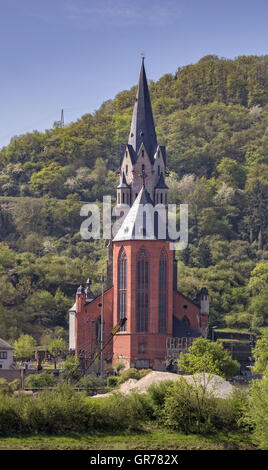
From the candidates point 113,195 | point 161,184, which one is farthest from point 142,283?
point 113,195

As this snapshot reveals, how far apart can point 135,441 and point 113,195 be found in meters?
110

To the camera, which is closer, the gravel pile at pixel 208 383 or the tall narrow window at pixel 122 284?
the gravel pile at pixel 208 383

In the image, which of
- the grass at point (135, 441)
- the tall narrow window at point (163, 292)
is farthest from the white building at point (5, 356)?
the grass at point (135, 441)

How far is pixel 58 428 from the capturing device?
61000mm

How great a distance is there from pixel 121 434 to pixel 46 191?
11376 centimetres

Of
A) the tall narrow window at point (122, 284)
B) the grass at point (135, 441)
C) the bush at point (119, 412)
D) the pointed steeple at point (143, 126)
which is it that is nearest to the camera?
the grass at point (135, 441)

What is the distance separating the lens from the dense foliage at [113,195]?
127m

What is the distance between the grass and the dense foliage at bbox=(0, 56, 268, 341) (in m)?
53.1

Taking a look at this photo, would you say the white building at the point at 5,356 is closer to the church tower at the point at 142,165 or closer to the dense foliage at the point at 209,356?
the dense foliage at the point at 209,356

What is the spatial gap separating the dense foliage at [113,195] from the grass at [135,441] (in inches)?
2089

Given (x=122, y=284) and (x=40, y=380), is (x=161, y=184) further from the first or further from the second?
(x=40, y=380)

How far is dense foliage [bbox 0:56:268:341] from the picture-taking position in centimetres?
12706

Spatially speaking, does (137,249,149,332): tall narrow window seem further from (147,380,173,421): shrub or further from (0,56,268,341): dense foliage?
(147,380,173,421): shrub

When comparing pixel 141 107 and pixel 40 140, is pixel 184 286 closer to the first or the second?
pixel 141 107
